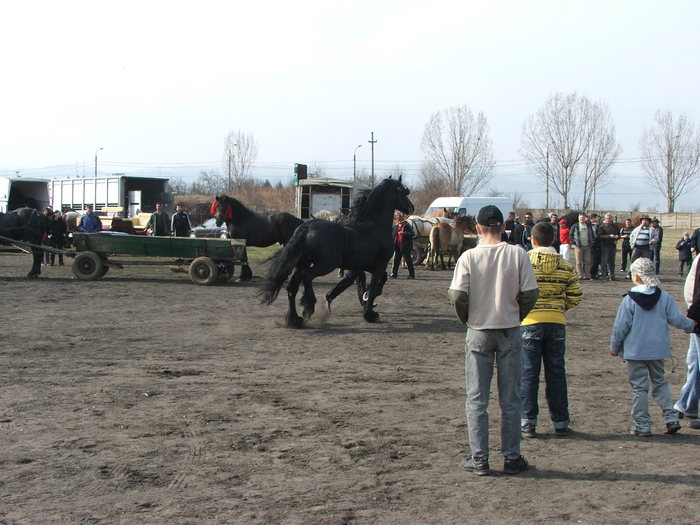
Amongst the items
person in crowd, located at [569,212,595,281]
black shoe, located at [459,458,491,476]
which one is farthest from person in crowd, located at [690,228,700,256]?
black shoe, located at [459,458,491,476]

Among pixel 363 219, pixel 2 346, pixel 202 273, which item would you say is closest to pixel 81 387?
pixel 2 346

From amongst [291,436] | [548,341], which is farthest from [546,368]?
[291,436]

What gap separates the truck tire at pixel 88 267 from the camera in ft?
57.4

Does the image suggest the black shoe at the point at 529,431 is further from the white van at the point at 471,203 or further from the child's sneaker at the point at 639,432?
the white van at the point at 471,203

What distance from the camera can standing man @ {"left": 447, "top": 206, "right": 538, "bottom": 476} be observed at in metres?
4.84

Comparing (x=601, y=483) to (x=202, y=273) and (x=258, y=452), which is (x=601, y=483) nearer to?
(x=258, y=452)

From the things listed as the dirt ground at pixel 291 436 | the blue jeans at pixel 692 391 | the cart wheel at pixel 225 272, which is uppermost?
the cart wheel at pixel 225 272

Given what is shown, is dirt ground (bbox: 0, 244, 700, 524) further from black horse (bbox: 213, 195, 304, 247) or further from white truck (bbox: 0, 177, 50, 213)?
white truck (bbox: 0, 177, 50, 213)

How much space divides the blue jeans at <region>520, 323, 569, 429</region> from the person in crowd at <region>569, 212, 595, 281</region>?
15.4 m

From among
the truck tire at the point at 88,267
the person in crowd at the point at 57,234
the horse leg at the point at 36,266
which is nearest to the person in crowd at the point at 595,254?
the truck tire at the point at 88,267

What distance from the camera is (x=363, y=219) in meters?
11.9

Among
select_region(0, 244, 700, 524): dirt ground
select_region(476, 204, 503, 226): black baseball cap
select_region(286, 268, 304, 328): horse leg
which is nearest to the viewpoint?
select_region(0, 244, 700, 524): dirt ground

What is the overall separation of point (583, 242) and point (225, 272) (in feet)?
32.5

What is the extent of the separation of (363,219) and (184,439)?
686 centimetres
